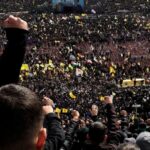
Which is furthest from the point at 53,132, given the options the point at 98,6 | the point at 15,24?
the point at 98,6

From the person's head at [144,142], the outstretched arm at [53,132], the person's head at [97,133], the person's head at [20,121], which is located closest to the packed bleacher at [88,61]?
the person's head at [144,142]

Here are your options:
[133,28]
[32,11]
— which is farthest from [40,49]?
[32,11]

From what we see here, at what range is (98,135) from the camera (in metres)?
4.21

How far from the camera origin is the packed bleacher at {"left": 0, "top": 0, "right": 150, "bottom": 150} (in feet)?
76.6

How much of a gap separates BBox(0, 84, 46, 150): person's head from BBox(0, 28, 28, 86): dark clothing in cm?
53

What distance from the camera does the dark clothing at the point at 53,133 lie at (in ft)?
9.77

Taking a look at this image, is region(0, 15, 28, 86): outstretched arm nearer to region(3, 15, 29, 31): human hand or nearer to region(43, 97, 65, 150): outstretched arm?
region(3, 15, 29, 31): human hand

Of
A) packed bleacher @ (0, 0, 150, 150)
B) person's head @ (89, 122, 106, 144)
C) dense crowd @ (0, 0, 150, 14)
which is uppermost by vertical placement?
person's head @ (89, 122, 106, 144)

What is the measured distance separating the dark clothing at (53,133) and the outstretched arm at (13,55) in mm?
299

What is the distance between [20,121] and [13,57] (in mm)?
728

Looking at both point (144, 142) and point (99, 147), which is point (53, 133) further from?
point (144, 142)

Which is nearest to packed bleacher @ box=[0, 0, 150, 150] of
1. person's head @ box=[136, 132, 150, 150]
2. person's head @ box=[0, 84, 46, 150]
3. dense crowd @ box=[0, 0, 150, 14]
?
dense crowd @ box=[0, 0, 150, 14]

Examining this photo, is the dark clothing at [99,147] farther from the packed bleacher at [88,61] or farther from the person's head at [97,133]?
the packed bleacher at [88,61]

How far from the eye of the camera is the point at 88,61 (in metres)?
36.5
